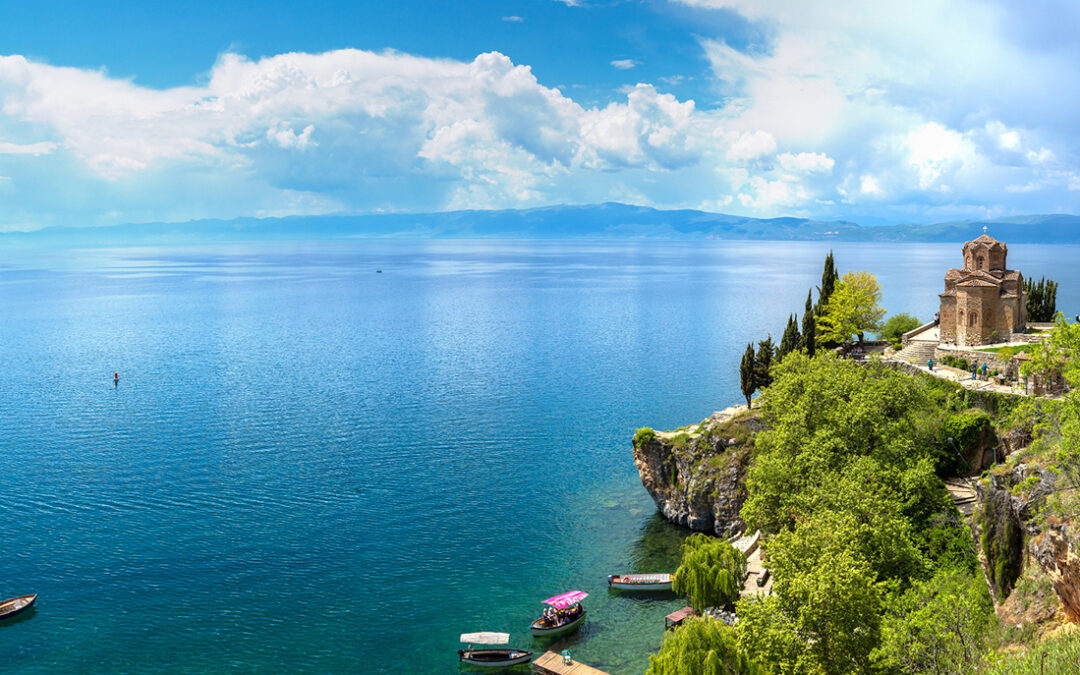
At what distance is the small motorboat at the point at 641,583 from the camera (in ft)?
161

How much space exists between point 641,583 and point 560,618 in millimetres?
7426

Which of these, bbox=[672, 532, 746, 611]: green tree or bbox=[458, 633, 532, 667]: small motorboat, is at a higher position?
bbox=[672, 532, 746, 611]: green tree

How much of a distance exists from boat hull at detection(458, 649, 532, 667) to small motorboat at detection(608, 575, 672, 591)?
31.9 feet

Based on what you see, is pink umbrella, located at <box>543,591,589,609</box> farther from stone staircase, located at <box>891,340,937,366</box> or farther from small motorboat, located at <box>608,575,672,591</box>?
stone staircase, located at <box>891,340,937,366</box>

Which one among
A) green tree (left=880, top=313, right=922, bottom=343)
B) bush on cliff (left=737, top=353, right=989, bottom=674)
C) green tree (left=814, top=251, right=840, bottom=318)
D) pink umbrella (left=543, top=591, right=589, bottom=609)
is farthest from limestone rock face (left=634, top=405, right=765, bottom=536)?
green tree (left=880, top=313, right=922, bottom=343)

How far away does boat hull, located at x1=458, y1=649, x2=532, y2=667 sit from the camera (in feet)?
135

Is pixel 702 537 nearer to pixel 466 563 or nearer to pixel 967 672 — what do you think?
pixel 466 563

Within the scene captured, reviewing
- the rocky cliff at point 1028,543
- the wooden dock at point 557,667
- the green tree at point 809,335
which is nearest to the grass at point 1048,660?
the rocky cliff at point 1028,543

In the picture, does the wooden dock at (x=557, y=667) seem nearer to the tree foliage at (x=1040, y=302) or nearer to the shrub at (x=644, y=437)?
the shrub at (x=644, y=437)

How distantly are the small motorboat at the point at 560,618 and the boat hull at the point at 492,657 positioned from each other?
2.40 metres

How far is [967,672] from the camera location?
79.3 ft

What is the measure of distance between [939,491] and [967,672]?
20.9m

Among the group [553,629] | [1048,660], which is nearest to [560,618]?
[553,629]

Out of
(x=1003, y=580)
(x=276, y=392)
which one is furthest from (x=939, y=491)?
(x=276, y=392)
